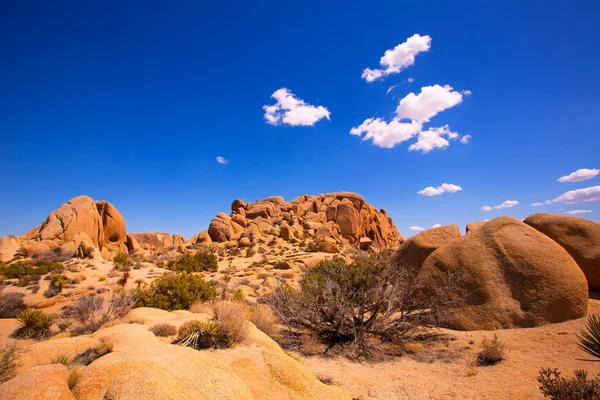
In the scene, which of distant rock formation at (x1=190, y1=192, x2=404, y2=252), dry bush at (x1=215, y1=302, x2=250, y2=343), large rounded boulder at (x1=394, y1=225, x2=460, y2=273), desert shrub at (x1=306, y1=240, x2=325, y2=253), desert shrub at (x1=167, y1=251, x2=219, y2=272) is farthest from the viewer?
distant rock formation at (x1=190, y1=192, x2=404, y2=252)

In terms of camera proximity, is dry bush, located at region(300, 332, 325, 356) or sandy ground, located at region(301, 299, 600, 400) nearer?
sandy ground, located at region(301, 299, 600, 400)

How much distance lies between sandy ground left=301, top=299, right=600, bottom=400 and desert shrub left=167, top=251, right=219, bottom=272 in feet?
51.4

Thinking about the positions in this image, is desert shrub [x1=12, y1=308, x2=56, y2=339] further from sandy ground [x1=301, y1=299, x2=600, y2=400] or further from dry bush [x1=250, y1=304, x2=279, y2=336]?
sandy ground [x1=301, y1=299, x2=600, y2=400]

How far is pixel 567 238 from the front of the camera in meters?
10.1

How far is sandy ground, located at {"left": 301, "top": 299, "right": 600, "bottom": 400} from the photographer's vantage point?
557cm

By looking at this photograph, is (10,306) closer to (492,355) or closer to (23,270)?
(23,270)

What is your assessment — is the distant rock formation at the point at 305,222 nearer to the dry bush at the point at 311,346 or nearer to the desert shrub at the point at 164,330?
the dry bush at the point at 311,346

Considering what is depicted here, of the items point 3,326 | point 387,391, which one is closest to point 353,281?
point 387,391

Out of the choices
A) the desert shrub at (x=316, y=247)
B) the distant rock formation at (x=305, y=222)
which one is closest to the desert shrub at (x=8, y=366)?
the desert shrub at (x=316, y=247)

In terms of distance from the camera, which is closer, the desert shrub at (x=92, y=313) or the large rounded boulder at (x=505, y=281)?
the desert shrub at (x=92, y=313)

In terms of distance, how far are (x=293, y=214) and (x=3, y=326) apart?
1378 inches

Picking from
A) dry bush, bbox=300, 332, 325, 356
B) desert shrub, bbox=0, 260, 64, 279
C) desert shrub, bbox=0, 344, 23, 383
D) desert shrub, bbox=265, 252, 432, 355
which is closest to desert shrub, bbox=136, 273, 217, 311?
desert shrub, bbox=265, 252, 432, 355

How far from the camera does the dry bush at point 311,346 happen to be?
772cm

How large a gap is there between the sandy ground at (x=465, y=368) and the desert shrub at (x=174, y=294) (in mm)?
5396
